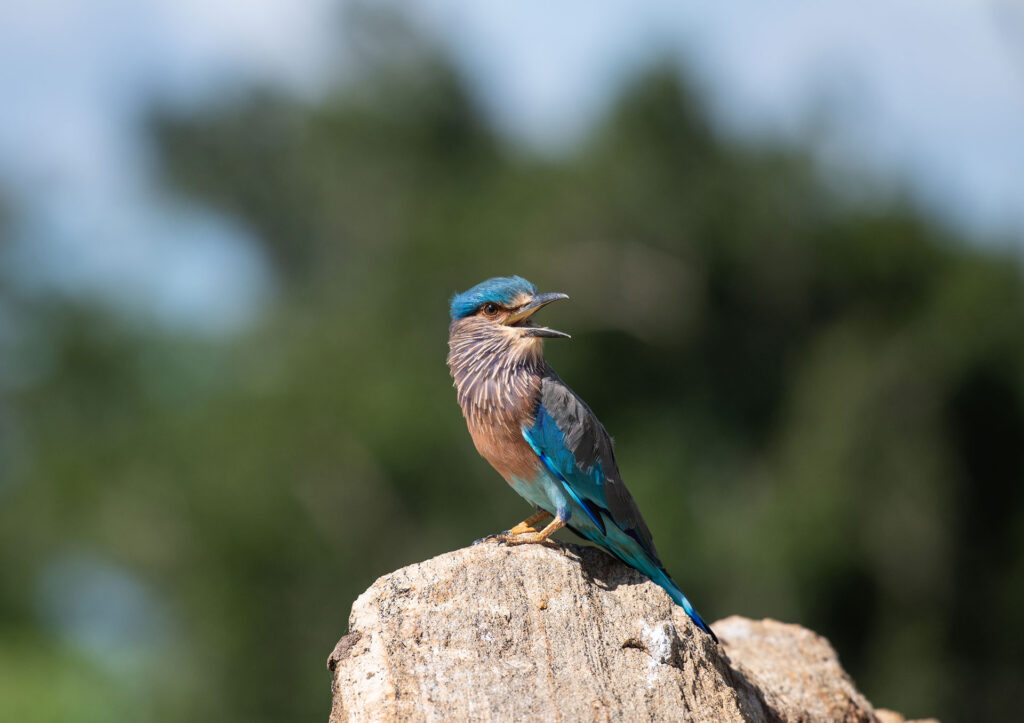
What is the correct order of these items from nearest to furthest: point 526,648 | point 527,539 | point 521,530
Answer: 1. point 526,648
2. point 527,539
3. point 521,530

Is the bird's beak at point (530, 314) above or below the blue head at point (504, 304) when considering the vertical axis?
below

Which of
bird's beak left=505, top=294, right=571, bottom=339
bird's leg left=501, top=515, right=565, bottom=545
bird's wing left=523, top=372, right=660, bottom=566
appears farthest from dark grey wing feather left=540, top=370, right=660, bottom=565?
bird's beak left=505, top=294, right=571, bottom=339

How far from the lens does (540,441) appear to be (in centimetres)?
628

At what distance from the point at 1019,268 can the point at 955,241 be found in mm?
1294

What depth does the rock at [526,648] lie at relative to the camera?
16.8 ft

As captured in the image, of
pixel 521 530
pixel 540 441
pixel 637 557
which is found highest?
pixel 540 441

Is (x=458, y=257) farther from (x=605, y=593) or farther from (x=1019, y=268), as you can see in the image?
(x=605, y=593)

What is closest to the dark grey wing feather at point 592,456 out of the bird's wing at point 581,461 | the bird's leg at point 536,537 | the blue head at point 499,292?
the bird's wing at point 581,461

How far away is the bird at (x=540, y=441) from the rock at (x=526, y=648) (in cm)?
16

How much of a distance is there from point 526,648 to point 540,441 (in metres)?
1.28

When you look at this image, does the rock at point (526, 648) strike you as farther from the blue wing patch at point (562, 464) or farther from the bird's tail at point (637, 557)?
the blue wing patch at point (562, 464)

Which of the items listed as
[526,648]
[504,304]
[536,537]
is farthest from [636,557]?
[504,304]

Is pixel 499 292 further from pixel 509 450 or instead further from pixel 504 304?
pixel 509 450

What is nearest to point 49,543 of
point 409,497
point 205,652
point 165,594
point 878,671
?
point 165,594
